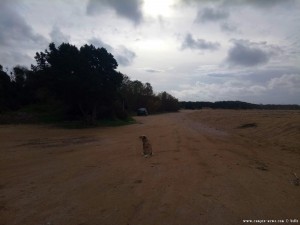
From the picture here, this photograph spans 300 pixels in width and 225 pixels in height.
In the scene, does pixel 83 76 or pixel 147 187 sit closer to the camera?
pixel 147 187

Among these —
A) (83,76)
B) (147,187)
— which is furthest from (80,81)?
(147,187)

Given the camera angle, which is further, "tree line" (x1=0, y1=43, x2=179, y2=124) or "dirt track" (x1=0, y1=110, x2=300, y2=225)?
"tree line" (x1=0, y1=43, x2=179, y2=124)

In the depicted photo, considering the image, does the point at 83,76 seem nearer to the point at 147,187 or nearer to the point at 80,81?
the point at 80,81

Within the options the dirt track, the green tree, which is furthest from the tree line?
the dirt track

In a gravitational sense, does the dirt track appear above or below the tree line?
below

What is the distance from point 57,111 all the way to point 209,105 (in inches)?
3818

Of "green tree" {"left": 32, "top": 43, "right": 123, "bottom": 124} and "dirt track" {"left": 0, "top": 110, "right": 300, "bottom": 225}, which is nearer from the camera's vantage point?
"dirt track" {"left": 0, "top": 110, "right": 300, "bottom": 225}

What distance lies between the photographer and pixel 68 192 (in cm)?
872

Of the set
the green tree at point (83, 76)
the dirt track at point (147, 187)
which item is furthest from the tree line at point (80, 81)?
the dirt track at point (147, 187)

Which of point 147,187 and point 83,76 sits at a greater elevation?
point 83,76

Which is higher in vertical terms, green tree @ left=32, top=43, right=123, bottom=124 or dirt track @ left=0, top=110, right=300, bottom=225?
green tree @ left=32, top=43, right=123, bottom=124

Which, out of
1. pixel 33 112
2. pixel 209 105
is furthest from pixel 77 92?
pixel 209 105

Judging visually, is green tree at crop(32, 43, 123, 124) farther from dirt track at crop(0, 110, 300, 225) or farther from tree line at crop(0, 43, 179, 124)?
dirt track at crop(0, 110, 300, 225)

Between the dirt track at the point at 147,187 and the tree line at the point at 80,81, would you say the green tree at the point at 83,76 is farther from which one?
the dirt track at the point at 147,187
